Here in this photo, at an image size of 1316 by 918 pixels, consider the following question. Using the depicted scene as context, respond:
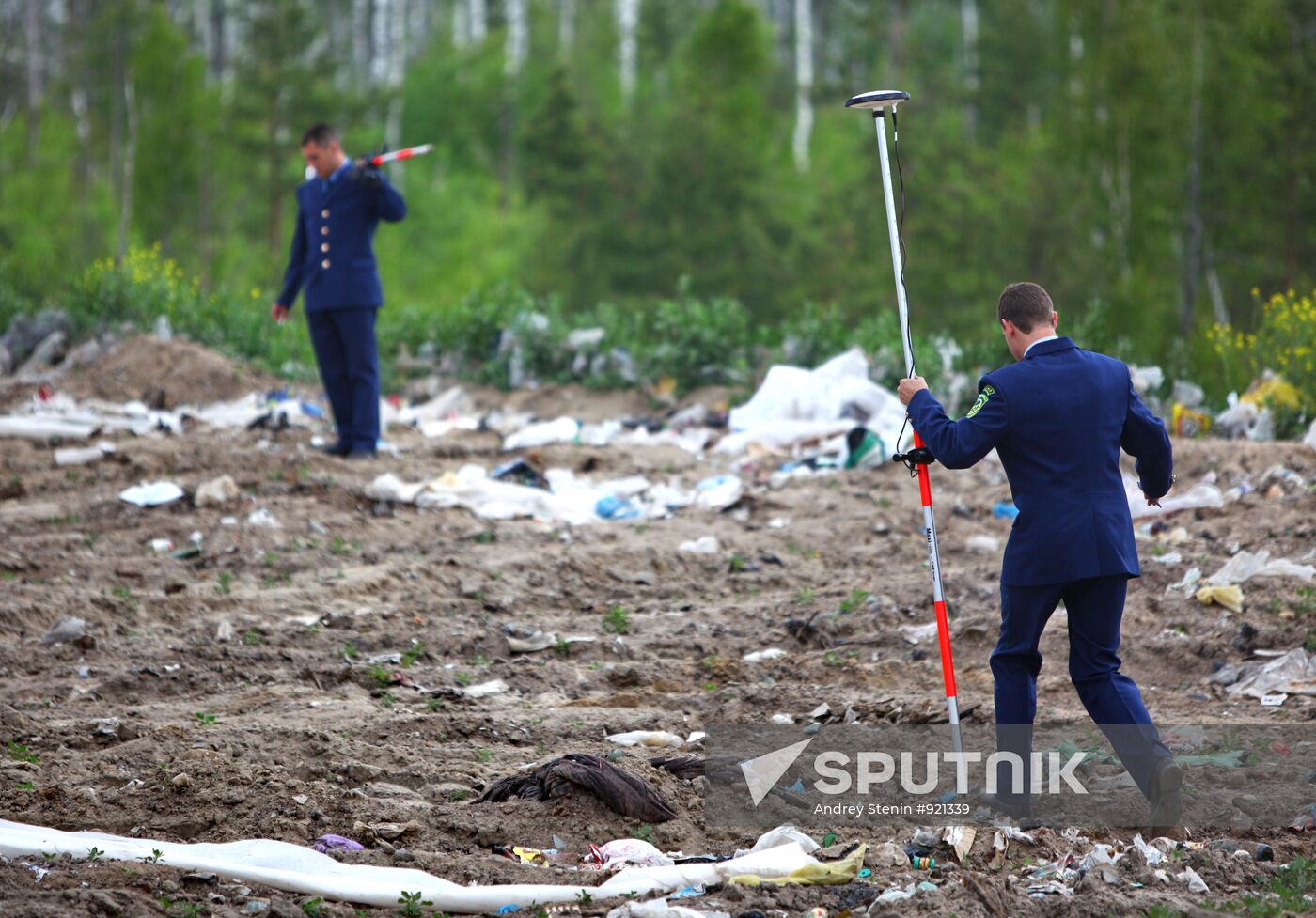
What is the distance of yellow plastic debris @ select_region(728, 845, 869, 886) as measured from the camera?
3.44 metres

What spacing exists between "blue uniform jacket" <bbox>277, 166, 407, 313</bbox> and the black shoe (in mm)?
6494

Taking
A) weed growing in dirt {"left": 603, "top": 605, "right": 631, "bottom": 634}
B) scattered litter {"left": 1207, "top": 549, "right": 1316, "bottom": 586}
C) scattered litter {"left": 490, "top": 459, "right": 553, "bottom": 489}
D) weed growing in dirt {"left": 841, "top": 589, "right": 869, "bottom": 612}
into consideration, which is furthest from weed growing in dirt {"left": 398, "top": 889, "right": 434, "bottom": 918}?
scattered litter {"left": 490, "top": 459, "right": 553, "bottom": 489}

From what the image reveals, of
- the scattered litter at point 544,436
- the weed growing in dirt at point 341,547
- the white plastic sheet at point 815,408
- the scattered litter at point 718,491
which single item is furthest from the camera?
the scattered litter at point 544,436

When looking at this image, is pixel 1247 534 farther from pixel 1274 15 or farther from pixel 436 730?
pixel 1274 15

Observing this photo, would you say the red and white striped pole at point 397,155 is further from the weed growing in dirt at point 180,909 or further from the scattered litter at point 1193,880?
the scattered litter at point 1193,880

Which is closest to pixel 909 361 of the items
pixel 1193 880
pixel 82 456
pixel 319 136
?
pixel 1193 880

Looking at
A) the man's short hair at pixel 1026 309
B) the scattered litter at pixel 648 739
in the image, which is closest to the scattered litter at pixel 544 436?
the scattered litter at pixel 648 739

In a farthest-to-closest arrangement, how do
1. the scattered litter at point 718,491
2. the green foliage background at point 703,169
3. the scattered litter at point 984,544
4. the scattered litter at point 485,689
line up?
the green foliage background at point 703,169, the scattered litter at point 718,491, the scattered litter at point 984,544, the scattered litter at point 485,689

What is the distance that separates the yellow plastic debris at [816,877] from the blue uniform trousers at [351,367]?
618 cm

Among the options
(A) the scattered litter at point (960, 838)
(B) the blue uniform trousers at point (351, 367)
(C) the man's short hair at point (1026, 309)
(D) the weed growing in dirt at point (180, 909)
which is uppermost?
(C) the man's short hair at point (1026, 309)

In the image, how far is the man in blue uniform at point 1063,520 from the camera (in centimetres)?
380

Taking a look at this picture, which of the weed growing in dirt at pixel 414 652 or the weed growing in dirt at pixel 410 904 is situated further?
the weed growing in dirt at pixel 414 652

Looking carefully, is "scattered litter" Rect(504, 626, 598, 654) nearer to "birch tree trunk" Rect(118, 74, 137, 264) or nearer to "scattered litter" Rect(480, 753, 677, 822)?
"scattered litter" Rect(480, 753, 677, 822)

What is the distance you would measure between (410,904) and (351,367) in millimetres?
6202
